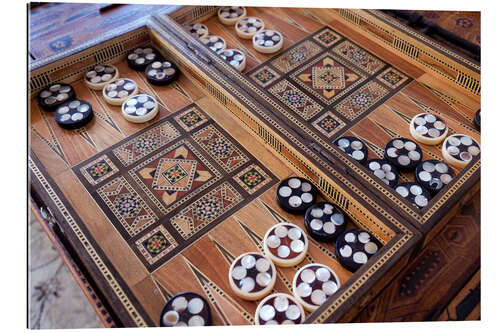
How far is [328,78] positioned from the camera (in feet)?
10.1

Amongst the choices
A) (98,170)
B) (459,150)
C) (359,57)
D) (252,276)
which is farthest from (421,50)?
(98,170)

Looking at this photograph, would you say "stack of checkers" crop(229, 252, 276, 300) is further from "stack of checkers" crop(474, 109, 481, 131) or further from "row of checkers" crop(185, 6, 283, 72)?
"stack of checkers" crop(474, 109, 481, 131)

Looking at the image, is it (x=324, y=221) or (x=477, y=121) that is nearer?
(x=324, y=221)

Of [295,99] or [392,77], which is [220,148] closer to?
[295,99]

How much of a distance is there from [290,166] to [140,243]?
0.90m

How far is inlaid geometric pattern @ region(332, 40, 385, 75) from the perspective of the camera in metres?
3.11

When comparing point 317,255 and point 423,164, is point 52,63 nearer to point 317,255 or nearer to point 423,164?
point 317,255

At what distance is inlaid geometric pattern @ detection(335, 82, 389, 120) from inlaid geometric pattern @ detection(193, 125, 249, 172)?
0.72 metres

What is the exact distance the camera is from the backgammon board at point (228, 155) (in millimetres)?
2100

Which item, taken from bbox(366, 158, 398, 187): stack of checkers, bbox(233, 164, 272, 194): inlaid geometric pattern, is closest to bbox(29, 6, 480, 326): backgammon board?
bbox(233, 164, 272, 194): inlaid geometric pattern

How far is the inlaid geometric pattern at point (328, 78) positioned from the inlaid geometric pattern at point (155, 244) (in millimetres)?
1340

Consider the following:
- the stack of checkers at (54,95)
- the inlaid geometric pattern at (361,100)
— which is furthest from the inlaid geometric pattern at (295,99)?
the stack of checkers at (54,95)

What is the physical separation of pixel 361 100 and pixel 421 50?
1.74 feet

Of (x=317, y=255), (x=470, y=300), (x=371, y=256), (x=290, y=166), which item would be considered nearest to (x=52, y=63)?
(x=290, y=166)
